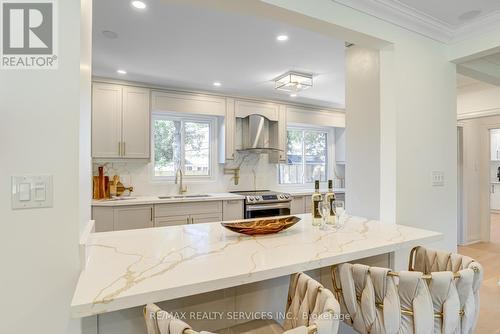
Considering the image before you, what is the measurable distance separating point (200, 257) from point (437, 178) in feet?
7.24

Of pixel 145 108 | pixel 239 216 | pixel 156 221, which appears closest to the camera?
pixel 156 221

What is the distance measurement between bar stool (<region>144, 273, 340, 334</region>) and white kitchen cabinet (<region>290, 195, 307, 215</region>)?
3277mm

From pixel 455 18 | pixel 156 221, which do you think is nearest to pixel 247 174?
pixel 156 221

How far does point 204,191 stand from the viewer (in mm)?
4297

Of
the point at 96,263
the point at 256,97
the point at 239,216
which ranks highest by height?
the point at 256,97

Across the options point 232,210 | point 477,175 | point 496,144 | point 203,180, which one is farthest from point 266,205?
point 496,144

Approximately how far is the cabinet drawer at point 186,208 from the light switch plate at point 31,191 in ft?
8.13

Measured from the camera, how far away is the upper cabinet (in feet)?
11.1

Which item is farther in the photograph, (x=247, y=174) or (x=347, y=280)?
(x=247, y=174)

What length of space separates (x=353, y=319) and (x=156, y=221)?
2.70 metres

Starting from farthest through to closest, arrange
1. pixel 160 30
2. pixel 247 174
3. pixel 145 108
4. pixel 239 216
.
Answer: pixel 247 174
pixel 239 216
pixel 145 108
pixel 160 30

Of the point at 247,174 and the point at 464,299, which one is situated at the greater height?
the point at 247,174

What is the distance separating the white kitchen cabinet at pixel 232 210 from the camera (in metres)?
3.83

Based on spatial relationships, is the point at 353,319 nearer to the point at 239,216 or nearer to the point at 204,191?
the point at 239,216
